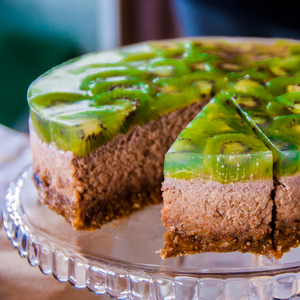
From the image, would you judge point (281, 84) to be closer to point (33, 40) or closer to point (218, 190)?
point (218, 190)

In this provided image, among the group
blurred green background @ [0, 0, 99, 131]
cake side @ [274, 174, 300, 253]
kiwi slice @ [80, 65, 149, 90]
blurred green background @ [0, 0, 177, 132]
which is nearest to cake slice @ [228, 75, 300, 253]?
cake side @ [274, 174, 300, 253]

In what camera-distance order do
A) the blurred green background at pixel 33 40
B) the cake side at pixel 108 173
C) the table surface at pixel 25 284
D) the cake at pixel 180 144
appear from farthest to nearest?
the blurred green background at pixel 33 40 → the cake side at pixel 108 173 → the table surface at pixel 25 284 → the cake at pixel 180 144

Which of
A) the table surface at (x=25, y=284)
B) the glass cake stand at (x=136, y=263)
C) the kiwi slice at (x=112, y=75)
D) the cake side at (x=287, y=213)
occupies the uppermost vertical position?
the kiwi slice at (x=112, y=75)

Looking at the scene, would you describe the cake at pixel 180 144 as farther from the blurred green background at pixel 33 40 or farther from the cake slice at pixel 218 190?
the blurred green background at pixel 33 40

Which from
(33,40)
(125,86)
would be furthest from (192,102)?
(33,40)

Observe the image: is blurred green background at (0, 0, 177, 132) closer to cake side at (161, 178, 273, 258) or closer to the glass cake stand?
the glass cake stand

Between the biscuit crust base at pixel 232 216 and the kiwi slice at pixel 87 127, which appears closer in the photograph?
the biscuit crust base at pixel 232 216

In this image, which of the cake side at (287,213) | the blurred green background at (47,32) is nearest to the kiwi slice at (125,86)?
the cake side at (287,213)

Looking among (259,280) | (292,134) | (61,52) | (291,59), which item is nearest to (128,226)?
(259,280)
